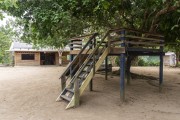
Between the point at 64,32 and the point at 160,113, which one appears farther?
the point at 64,32

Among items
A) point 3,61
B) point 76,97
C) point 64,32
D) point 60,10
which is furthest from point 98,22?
point 3,61

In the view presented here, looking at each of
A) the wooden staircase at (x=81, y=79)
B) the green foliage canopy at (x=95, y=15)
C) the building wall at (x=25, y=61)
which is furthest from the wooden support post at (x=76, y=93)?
the building wall at (x=25, y=61)

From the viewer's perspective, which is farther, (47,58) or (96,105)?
(47,58)

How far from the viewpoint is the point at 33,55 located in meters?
34.9

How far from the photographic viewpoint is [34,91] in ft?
37.3

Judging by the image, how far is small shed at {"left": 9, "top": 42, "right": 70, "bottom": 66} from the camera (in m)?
33.9

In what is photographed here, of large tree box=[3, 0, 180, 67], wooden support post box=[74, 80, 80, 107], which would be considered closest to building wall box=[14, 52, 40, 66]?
large tree box=[3, 0, 180, 67]

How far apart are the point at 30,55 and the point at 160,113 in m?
28.8

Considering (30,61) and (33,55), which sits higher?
(33,55)

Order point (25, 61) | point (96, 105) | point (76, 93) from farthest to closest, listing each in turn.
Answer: point (25, 61)
point (96, 105)
point (76, 93)

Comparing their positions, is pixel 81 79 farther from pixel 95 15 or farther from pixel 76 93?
pixel 95 15

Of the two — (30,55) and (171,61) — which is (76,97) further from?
(171,61)

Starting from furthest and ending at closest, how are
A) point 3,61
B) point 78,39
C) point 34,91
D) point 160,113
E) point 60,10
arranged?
point 3,61, point 78,39, point 34,91, point 60,10, point 160,113

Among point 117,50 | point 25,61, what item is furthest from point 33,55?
point 117,50
